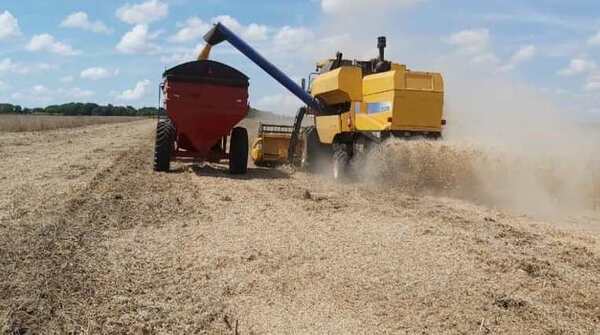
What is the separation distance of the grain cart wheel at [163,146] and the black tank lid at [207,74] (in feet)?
3.73

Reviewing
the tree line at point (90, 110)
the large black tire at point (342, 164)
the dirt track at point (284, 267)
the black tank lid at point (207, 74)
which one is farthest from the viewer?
the tree line at point (90, 110)

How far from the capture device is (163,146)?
13.9 metres

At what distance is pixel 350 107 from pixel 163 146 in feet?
14.0

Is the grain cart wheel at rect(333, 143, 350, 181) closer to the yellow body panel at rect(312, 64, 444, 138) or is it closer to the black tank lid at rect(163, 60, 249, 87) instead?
the yellow body panel at rect(312, 64, 444, 138)

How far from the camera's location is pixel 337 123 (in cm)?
1426

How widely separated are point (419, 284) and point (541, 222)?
4.13 m

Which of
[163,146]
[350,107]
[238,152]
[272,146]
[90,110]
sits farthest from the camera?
[90,110]

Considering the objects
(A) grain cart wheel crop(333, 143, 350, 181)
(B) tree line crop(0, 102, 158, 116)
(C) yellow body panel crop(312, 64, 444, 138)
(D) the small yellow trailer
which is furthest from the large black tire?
(B) tree line crop(0, 102, 158, 116)

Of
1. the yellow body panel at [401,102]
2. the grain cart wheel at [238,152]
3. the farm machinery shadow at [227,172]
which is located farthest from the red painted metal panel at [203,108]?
the yellow body panel at [401,102]

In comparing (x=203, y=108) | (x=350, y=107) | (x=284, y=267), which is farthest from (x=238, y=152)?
(x=284, y=267)

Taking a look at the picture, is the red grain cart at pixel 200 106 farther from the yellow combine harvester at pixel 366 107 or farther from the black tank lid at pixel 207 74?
the yellow combine harvester at pixel 366 107

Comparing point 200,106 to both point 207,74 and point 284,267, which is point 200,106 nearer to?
point 207,74

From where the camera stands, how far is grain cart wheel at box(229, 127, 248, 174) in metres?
14.4

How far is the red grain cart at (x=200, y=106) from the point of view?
13844mm
